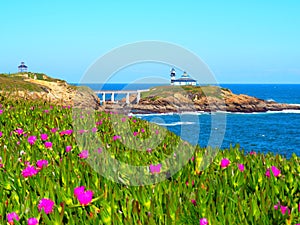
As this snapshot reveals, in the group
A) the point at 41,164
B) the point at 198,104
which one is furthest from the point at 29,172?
the point at 198,104

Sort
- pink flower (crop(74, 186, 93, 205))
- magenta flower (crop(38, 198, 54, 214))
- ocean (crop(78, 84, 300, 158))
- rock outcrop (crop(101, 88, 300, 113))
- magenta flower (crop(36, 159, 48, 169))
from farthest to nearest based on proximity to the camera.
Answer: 1. rock outcrop (crop(101, 88, 300, 113))
2. ocean (crop(78, 84, 300, 158))
3. magenta flower (crop(36, 159, 48, 169))
4. pink flower (crop(74, 186, 93, 205))
5. magenta flower (crop(38, 198, 54, 214))

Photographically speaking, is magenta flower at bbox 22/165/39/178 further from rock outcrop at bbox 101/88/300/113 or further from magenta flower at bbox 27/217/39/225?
rock outcrop at bbox 101/88/300/113

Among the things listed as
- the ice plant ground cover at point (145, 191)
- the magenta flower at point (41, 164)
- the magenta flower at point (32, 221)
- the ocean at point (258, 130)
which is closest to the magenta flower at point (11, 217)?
the ice plant ground cover at point (145, 191)

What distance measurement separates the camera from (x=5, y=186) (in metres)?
3.64

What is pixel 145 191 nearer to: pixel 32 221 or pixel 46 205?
pixel 46 205

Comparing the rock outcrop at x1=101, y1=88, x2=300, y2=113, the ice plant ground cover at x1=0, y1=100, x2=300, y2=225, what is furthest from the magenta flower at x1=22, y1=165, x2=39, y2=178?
the rock outcrop at x1=101, y1=88, x2=300, y2=113

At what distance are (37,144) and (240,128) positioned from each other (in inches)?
2563

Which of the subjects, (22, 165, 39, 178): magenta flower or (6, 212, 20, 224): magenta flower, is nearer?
(6, 212, 20, 224): magenta flower

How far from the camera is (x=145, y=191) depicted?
3.32m

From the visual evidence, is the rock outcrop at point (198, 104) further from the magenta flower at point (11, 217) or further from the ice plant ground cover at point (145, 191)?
the magenta flower at point (11, 217)

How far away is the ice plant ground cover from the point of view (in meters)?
2.80

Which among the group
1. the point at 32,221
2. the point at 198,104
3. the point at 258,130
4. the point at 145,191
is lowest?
the point at 258,130

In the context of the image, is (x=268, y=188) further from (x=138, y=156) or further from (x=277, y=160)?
(x=138, y=156)

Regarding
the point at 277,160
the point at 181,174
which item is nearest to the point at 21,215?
the point at 181,174
